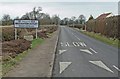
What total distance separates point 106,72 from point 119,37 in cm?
2182

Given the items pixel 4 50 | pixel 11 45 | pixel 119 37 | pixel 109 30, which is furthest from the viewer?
pixel 109 30

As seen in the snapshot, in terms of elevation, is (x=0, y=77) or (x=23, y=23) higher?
(x=23, y=23)

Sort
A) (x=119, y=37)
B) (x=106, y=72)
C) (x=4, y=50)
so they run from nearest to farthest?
(x=106, y=72)
(x=4, y=50)
(x=119, y=37)

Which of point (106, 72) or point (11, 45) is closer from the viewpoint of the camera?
point (106, 72)

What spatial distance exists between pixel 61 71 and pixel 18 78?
2.67 metres

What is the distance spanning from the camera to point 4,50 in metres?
17.9

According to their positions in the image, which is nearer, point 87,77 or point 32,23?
point 87,77

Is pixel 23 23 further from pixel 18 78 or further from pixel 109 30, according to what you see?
pixel 18 78

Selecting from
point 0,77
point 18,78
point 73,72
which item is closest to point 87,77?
point 73,72

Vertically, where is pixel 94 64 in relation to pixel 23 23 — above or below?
below

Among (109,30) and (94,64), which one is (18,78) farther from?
(109,30)

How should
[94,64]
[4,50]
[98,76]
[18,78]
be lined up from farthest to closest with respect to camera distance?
[4,50] < [94,64] < [98,76] < [18,78]

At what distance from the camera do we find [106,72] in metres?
11.6

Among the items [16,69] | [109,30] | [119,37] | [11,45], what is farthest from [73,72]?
[109,30]
